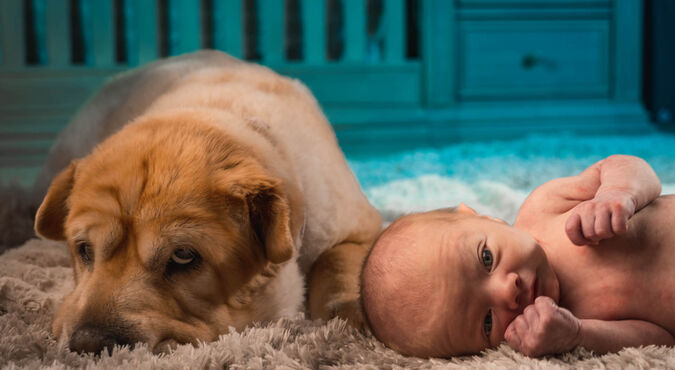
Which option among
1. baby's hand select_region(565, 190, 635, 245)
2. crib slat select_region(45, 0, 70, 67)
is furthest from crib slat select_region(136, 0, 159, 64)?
baby's hand select_region(565, 190, 635, 245)

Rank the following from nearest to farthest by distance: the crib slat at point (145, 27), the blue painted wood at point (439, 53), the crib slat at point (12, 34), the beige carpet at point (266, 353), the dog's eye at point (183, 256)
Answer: the beige carpet at point (266, 353) → the dog's eye at point (183, 256) → the crib slat at point (12, 34) → the crib slat at point (145, 27) → the blue painted wood at point (439, 53)

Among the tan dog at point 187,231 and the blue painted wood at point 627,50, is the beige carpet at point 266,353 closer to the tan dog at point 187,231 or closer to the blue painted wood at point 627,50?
the tan dog at point 187,231

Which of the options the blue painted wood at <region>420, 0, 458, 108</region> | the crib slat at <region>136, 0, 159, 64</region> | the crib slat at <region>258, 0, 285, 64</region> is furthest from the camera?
the blue painted wood at <region>420, 0, 458, 108</region>

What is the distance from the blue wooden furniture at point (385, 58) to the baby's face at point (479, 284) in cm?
269

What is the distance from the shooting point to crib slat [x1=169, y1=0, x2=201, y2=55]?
366cm

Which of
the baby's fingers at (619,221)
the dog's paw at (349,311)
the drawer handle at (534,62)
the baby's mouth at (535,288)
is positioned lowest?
the dog's paw at (349,311)

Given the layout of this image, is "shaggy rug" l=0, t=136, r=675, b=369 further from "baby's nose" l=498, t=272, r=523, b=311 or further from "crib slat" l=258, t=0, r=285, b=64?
"crib slat" l=258, t=0, r=285, b=64

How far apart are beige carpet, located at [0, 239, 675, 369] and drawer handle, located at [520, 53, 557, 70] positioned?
324 centimetres

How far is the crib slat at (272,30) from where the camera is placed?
374 centimetres

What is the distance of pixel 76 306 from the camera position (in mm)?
974

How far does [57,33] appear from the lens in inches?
141

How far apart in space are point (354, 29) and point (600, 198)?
2.90 m

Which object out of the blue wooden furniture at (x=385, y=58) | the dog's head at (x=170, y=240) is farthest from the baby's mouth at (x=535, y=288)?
the blue wooden furniture at (x=385, y=58)

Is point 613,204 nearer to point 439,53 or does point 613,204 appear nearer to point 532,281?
point 532,281
